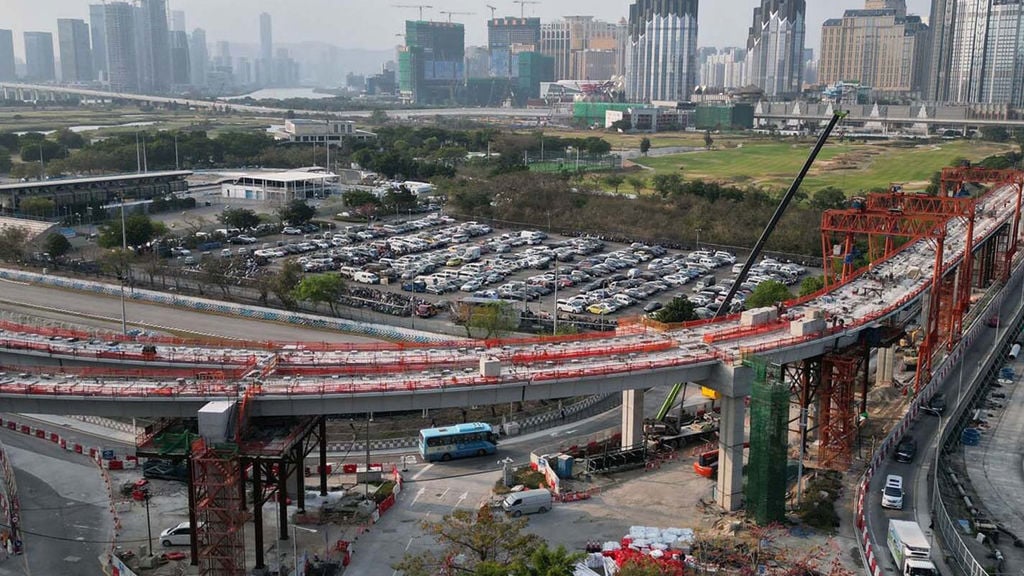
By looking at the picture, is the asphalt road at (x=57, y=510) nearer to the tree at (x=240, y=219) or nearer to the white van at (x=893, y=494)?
the white van at (x=893, y=494)

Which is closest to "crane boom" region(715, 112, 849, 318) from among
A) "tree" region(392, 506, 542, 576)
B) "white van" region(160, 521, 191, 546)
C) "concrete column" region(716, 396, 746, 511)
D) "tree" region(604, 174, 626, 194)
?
"concrete column" region(716, 396, 746, 511)

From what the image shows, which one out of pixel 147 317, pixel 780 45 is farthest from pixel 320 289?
pixel 780 45

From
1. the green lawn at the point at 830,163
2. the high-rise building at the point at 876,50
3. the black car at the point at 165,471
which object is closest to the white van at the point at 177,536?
the black car at the point at 165,471

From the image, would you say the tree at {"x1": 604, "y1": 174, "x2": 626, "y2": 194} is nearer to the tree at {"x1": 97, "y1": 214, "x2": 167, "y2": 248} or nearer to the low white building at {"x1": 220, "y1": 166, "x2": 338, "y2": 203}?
the low white building at {"x1": 220, "y1": 166, "x2": 338, "y2": 203}

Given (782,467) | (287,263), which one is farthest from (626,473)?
(287,263)

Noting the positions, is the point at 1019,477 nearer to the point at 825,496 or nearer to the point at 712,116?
the point at 825,496

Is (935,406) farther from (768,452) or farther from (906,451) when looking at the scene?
(768,452)
